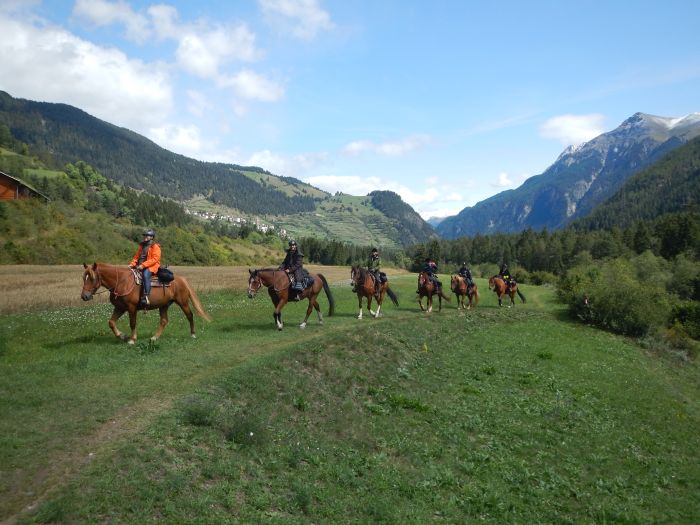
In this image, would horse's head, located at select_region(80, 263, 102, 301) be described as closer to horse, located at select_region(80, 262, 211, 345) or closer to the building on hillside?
horse, located at select_region(80, 262, 211, 345)

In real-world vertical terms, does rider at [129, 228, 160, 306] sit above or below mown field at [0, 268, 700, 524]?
above

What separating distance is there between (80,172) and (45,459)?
20098 cm

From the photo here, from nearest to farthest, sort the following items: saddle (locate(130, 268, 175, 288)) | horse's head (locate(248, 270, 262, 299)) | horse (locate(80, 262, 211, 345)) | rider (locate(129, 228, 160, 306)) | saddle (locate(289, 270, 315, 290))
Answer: horse (locate(80, 262, 211, 345)) < rider (locate(129, 228, 160, 306)) < saddle (locate(130, 268, 175, 288)) < horse's head (locate(248, 270, 262, 299)) < saddle (locate(289, 270, 315, 290))

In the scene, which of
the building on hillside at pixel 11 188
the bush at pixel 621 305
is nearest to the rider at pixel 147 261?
the bush at pixel 621 305

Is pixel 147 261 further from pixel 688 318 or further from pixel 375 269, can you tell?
pixel 688 318

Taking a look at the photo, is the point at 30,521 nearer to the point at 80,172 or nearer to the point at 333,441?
the point at 333,441

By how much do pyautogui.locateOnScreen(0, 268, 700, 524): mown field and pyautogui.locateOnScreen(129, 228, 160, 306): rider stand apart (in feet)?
7.08

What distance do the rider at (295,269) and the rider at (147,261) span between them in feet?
21.5

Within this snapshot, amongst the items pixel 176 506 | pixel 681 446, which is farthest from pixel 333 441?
pixel 681 446

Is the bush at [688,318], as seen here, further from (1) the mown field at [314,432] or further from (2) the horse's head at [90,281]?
(2) the horse's head at [90,281]

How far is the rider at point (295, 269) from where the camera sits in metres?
22.8

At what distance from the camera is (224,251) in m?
137

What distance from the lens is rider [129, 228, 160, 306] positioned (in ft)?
57.0

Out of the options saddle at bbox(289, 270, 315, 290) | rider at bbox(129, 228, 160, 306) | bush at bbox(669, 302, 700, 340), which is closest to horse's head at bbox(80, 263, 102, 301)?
rider at bbox(129, 228, 160, 306)
